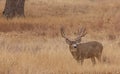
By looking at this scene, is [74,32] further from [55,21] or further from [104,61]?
[104,61]

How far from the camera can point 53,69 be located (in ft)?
34.6

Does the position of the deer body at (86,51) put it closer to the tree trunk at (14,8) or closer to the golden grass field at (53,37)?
the golden grass field at (53,37)

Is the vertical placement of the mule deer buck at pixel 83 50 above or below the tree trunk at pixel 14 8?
above

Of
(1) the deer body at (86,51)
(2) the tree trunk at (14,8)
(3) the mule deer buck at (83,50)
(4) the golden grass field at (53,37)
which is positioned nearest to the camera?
(4) the golden grass field at (53,37)

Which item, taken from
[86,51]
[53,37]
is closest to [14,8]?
[53,37]

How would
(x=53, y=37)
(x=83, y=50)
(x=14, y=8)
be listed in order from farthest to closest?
(x=14, y=8) → (x=53, y=37) → (x=83, y=50)

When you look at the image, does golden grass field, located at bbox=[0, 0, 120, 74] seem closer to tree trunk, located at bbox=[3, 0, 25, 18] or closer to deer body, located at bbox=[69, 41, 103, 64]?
deer body, located at bbox=[69, 41, 103, 64]

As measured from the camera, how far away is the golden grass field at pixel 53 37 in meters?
10.7

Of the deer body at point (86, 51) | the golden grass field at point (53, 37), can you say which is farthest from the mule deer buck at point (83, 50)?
the golden grass field at point (53, 37)

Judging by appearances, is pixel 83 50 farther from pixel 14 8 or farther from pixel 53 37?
pixel 14 8

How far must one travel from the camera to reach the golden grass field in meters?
10.7

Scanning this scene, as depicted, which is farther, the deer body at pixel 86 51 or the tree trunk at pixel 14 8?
the tree trunk at pixel 14 8

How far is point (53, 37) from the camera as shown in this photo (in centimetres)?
1766

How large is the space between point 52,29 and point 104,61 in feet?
24.4
